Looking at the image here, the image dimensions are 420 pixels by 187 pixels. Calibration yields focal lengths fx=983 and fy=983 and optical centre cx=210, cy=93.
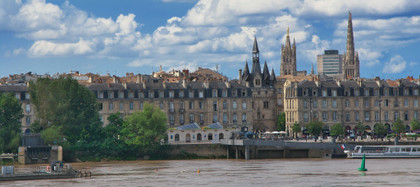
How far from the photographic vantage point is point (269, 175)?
286 feet

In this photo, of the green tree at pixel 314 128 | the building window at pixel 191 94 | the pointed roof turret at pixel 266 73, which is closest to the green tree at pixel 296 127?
the green tree at pixel 314 128

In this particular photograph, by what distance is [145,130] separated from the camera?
380 ft

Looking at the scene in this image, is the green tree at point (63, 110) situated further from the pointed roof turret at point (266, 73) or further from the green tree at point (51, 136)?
the pointed roof turret at point (266, 73)

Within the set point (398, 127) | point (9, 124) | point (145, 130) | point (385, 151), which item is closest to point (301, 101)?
point (398, 127)

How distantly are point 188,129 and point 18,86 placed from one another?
25613mm

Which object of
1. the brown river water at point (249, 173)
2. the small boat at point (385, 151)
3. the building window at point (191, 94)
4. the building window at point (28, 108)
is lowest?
the brown river water at point (249, 173)

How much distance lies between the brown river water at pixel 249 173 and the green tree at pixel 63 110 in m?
6.34

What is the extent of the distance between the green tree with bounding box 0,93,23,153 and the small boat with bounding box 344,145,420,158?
124ft

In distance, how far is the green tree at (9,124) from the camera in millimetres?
110938

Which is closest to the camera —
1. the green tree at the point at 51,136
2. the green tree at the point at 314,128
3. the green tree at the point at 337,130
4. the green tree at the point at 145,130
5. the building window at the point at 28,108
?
the green tree at the point at 51,136

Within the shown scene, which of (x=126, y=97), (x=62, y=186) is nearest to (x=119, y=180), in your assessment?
(x=62, y=186)

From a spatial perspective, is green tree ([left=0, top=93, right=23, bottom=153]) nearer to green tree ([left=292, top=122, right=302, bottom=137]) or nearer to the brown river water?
the brown river water

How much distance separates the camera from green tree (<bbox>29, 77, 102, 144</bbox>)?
375ft

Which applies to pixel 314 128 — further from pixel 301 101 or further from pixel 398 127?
pixel 398 127
